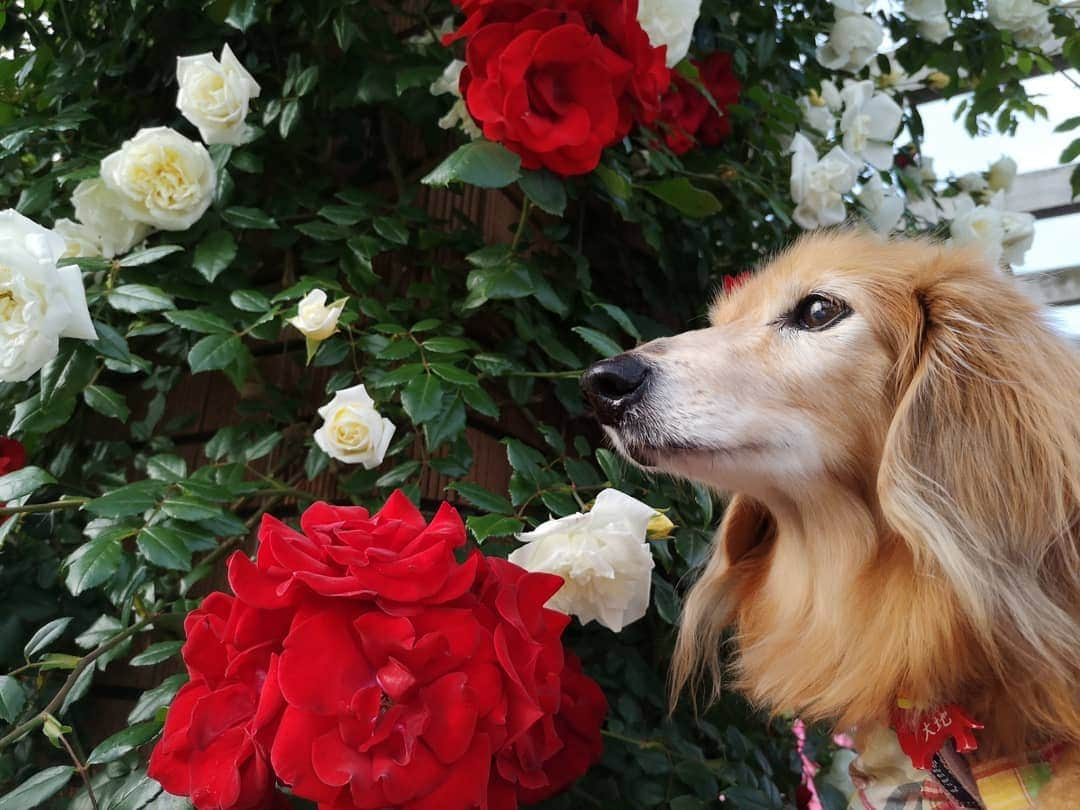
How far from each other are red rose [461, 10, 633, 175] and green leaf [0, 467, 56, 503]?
1.94ft

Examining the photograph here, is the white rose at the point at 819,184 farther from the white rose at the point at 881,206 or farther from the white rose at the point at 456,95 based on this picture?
the white rose at the point at 456,95

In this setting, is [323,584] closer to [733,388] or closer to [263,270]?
[733,388]

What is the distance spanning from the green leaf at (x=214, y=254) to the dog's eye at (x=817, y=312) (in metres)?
0.66

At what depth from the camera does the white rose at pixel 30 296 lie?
0.76 m

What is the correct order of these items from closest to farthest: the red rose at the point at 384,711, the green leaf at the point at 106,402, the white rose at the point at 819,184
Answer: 1. the red rose at the point at 384,711
2. the green leaf at the point at 106,402
3. the white rose at the point at 819,184

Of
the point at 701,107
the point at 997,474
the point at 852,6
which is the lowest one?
the point at 997,474

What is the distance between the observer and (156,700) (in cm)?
81

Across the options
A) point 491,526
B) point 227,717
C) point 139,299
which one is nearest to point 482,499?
point 491,526

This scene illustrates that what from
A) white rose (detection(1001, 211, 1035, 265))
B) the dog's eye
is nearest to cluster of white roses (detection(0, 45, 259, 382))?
the dog's eye

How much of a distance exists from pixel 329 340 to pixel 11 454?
0.41 metres

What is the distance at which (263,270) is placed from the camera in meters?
1.21

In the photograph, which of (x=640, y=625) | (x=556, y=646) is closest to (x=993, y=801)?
(x=556, y=646)

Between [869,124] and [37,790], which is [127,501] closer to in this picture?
[37,790]

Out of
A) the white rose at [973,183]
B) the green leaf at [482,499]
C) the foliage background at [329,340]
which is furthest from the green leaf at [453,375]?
the white rose at [973,183]
